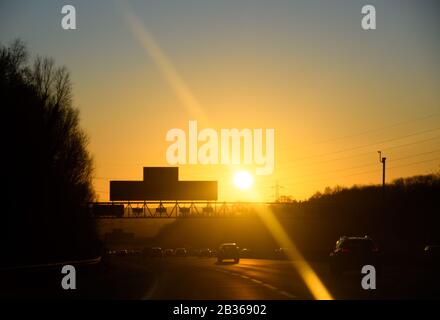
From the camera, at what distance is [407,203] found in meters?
118

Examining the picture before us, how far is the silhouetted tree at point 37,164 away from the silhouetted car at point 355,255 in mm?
19689

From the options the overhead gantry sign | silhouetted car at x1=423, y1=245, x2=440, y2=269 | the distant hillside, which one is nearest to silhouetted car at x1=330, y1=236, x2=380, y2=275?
silhouetted car at x1=423, y1=245, x2=440, y2=269

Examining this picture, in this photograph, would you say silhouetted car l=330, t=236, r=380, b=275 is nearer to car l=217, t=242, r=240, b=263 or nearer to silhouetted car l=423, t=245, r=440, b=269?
silhouetted car l=423, t=245, r=440, b=269

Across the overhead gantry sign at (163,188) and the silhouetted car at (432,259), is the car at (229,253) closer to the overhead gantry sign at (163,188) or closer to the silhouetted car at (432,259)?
the silhouetted car at (432,259)

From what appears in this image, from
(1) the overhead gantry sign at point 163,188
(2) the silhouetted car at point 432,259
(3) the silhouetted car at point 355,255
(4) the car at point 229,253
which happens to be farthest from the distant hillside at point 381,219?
(3) the silhouetted car at point 355,255

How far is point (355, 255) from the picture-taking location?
112 feet

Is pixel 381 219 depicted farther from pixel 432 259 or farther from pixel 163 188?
pixel 432 259

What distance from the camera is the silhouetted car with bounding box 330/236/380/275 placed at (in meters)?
34.1

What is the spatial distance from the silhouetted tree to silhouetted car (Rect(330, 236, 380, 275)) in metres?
19.7

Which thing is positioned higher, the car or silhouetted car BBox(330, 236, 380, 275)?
silhouetted car BBox(330, 236, 380, 275)

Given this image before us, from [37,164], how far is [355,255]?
125ft

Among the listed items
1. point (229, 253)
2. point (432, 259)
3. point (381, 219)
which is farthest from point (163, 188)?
point (432, 259)
